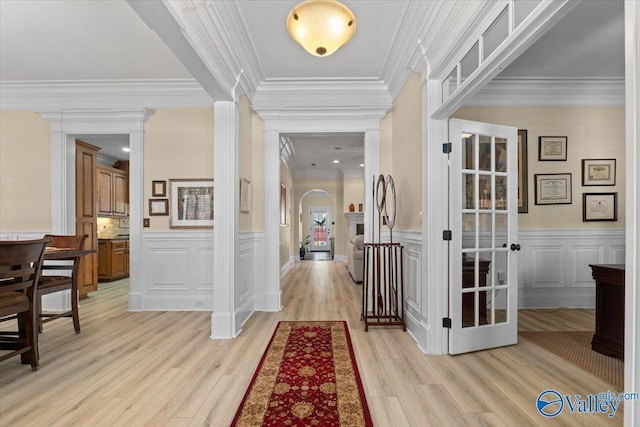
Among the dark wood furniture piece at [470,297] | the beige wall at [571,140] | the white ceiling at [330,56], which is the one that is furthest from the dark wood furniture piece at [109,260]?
the beige wall at [571,140]

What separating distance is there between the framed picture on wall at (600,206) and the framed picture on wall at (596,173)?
6.1 inches

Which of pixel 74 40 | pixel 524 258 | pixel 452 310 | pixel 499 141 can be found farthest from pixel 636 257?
pixel 74 40

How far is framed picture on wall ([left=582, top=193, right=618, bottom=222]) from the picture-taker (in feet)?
14.0

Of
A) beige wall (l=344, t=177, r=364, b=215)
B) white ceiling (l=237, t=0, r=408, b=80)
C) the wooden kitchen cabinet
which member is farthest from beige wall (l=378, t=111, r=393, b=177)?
beige wall (l=344, t=177, r=364, b=215)

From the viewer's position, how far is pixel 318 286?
5.98m

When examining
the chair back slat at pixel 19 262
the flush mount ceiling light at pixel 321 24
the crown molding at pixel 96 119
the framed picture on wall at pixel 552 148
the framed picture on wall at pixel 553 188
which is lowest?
the chair back slat at pixel 19 262

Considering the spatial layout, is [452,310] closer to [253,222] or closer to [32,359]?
[253,222]

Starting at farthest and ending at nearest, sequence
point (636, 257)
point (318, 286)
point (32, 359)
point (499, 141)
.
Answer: point (318, 286), point (499, 141), point (32, 359), point (636, 257)

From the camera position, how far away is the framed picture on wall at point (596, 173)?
14.0ft

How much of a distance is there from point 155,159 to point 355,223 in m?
6.33

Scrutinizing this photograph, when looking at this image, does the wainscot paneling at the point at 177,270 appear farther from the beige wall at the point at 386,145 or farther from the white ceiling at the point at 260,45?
the beige wall at the point at 386,145

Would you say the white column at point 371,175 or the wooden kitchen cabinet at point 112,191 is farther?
the wooden kitchen cabinet at point 112,191

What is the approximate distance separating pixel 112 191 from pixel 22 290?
4.45m

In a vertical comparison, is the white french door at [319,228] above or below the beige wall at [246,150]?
below
